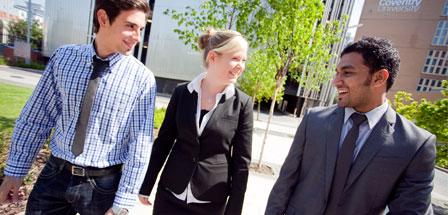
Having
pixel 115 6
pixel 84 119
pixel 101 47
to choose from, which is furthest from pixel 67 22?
pixel 84 119

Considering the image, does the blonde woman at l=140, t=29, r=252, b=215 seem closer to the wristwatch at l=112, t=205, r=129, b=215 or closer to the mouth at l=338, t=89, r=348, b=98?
the wristwatch at l=112, t=205, r=129, b=215

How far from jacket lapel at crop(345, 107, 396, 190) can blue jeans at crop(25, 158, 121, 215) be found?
1727mm

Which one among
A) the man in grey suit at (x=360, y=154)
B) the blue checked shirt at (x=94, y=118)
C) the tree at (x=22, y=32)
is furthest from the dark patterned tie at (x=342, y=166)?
the tree at (x=22, y=32)

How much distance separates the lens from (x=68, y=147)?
1525mm

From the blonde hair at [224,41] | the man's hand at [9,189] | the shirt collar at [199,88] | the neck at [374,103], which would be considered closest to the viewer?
the man's hand at [9,189]

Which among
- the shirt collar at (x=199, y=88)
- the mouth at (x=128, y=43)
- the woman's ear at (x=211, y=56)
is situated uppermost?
the woman's ear at (x=211, y=56)

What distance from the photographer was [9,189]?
153cm

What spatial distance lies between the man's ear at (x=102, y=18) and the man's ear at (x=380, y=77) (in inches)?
76.3

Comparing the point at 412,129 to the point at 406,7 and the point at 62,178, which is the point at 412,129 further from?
the point at 406,7

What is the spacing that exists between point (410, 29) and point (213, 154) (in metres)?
53.1

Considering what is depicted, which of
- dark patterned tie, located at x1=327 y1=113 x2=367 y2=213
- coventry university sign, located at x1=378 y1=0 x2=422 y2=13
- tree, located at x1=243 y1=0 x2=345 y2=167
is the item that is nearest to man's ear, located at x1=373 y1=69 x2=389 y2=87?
dark patterned tie, located at x1=327 y1=113 x2=367 y2=213

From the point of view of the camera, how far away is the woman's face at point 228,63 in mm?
1801

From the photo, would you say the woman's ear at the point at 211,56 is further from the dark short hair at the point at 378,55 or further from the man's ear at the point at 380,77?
the man's ear at the point at 380,77

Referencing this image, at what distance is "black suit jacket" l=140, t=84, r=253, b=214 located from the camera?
5.96 ft
